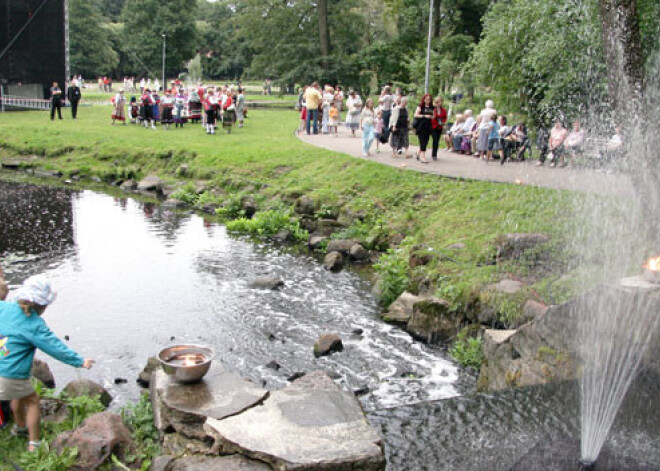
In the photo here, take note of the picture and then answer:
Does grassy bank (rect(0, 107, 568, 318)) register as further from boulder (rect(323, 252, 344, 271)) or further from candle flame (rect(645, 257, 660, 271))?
candle flame (rect(645, 257, 660, 271))

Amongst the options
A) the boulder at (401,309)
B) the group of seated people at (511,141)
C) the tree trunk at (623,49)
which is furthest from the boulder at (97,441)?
the group of seated people at (511,141)

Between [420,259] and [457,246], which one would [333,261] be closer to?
[420,259]

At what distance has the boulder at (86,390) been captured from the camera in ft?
26.6

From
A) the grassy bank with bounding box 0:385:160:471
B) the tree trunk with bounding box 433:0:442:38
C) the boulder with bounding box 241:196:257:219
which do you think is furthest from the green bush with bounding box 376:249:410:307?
the tree trunk with bounding box 433:0:442:38

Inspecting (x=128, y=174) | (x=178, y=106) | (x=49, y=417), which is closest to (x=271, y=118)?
(x=178, y=106)

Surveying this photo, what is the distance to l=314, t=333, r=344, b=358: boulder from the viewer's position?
10086 millimetres

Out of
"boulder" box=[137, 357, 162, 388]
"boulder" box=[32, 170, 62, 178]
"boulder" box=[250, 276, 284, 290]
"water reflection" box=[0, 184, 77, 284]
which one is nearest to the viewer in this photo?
"boulder" box=[137, 357, 162, 388]

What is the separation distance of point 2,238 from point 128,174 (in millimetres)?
8711

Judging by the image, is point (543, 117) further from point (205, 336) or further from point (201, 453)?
point (201, 453)

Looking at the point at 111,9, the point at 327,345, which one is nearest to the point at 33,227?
the point at 327,345

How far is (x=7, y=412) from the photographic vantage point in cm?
737

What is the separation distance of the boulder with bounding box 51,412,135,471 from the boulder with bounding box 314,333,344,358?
369cm

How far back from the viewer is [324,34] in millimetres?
45719

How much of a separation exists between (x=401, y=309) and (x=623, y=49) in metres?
5.89
